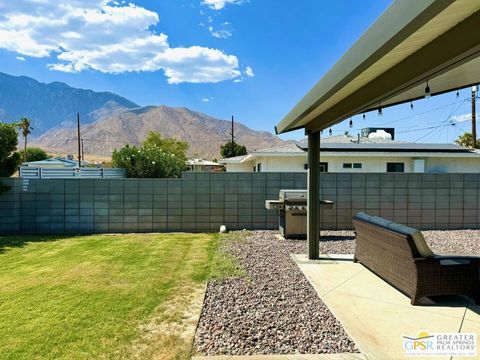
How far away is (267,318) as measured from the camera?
421 cm

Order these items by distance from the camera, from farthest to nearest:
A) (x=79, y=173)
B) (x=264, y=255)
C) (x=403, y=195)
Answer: (x=79, y=173), (x=403, y=195), (x=264, y=255)

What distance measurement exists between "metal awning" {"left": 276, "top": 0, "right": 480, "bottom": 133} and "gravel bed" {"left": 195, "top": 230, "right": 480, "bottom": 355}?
266 cm

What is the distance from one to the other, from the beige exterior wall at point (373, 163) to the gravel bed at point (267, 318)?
10093 mm

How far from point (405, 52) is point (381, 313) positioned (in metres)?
3.07

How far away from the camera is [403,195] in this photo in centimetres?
1076

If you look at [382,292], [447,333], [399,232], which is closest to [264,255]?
[382,292]

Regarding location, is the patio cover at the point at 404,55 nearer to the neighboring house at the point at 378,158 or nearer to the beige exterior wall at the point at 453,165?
the neighboring house at the point at 378,158

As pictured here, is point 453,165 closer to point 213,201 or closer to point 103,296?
point 213,201

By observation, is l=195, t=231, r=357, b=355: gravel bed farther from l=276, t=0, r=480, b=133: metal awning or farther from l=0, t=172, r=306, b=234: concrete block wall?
l=0, t=172, r=306, b=234: concrete block wall

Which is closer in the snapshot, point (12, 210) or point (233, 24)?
point (12, 210)

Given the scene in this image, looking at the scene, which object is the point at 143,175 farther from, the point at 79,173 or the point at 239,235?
the point at 239,235

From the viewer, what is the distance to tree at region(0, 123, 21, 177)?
10906 millimetres

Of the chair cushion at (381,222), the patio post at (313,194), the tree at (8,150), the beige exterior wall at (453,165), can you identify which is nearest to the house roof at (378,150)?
the beige exterior wall at (453,165)

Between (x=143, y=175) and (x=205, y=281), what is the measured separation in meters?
16.1
